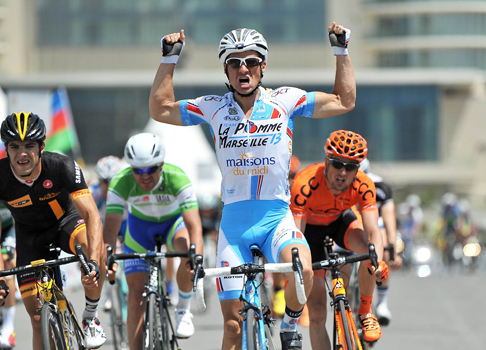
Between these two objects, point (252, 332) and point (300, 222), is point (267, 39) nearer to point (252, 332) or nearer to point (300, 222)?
point (300, 222)

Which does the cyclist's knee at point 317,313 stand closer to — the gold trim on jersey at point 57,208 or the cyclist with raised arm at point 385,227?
the cyclist with raised arm at point 385,227

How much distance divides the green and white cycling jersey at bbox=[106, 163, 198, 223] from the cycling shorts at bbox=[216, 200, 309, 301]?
161 cm

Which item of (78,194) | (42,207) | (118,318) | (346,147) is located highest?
(346,147)

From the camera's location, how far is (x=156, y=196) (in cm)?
764

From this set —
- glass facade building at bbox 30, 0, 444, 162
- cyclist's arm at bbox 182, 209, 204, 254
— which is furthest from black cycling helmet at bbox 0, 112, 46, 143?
glass facade building at bbox 30, 0, 444, 162

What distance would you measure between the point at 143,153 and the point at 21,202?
4.22 feet

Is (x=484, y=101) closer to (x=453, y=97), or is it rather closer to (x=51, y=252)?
(x=453, y=97)

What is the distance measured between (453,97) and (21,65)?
1550 inches

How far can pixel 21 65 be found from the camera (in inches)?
2731

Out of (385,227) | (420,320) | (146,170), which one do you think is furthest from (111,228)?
(420,320)

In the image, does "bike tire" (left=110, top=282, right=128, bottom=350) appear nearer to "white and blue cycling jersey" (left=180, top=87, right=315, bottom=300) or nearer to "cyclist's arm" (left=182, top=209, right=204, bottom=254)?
"cyclist's arm" (left=182, top=209, right=204, bottom=254)

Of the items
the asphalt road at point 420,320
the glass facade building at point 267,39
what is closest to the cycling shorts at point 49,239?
the asphalt road at point 420,320

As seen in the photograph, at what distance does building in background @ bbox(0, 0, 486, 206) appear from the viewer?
64.3 meters

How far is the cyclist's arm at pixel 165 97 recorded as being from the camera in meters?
6.00
